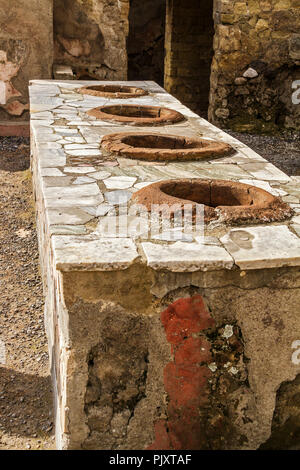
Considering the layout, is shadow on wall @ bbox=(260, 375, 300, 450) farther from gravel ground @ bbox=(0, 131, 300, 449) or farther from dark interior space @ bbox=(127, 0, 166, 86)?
dark interior space @ bbox=(127, 0, 166, 86)

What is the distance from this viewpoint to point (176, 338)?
221cm

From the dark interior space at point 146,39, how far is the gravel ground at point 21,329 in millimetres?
8061

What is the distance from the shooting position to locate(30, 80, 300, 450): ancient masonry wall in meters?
2.12

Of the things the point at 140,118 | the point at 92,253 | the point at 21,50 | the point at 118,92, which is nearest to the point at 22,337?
the point at 92,253

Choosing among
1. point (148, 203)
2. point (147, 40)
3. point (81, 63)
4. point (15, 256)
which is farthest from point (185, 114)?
point (147, 40)

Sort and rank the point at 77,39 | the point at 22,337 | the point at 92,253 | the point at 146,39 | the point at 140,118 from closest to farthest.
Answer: the point at 92,253 → the point at 22,337 → the point at 140,118 → the point at 77,39 → the point at 146,39

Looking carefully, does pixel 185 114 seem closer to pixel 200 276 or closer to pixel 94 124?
pixel 94 124

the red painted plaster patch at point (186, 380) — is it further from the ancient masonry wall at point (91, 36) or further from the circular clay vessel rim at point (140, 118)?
the ancient masonry wall at point (91, 36)

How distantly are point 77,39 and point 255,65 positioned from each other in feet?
8.93

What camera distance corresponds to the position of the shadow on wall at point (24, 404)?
8.48 feet

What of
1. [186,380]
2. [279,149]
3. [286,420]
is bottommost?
[279,149]

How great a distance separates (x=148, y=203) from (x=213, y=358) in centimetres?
89

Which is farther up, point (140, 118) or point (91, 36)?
point (91, 36)

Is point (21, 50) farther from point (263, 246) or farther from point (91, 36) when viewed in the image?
point (263, 246)
